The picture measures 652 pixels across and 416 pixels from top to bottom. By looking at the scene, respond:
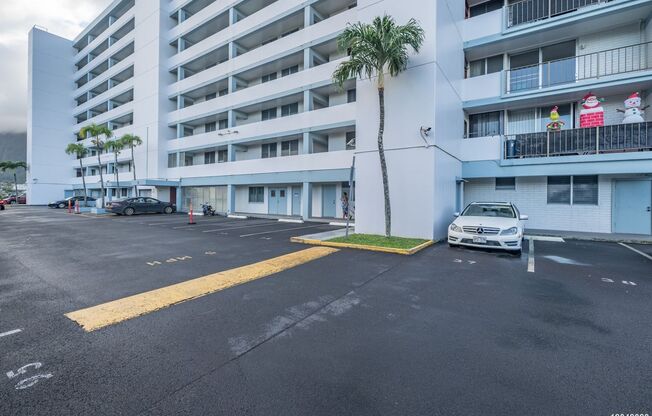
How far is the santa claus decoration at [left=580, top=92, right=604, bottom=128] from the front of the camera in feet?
38.7

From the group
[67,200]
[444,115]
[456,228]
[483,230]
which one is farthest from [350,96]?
[67,200]

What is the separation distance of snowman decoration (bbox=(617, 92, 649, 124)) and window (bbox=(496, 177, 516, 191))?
14.3 feet

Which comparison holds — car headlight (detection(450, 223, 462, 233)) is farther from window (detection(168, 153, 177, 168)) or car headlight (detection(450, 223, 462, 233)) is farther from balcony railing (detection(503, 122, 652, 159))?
window (detection(168, 153, 177, 168))

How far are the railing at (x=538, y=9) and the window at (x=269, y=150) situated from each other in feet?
52.8

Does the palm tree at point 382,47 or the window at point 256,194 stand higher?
the palm tree at point 382,47

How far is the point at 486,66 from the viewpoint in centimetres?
1497

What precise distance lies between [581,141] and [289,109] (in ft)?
56.5

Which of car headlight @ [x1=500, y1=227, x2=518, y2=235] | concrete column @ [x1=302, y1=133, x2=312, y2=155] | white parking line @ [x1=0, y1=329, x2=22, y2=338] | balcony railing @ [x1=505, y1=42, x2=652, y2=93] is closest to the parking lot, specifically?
white parking line @ [x1=0, y1=329, x2=22, y2=338]

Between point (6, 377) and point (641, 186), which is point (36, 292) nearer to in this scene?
point (6, 377)

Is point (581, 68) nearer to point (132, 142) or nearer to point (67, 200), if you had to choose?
point (132, 142)

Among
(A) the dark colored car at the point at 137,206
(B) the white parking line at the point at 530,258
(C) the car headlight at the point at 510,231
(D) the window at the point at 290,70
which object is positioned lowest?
(B) the white parking line at the point at 530,258

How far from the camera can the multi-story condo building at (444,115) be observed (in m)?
10.9

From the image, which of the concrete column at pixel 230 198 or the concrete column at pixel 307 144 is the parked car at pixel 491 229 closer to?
the concrete column at pixel 307 144

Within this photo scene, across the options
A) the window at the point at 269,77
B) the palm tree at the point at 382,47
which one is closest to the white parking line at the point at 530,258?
the palm tree at the point at 382,47
